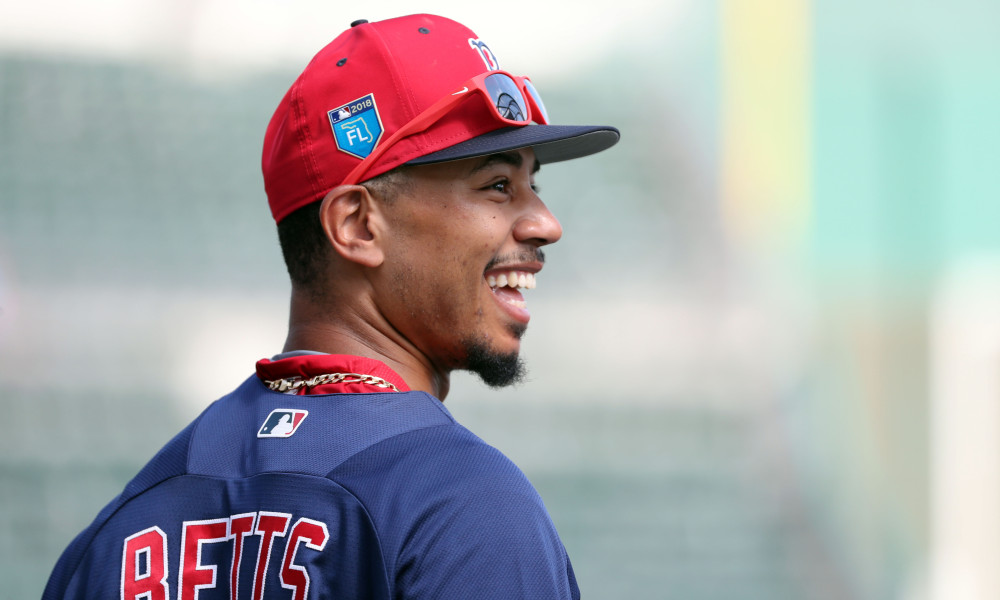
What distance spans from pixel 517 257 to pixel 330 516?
455mm

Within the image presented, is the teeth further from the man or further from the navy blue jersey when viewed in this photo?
the navy blue jersey

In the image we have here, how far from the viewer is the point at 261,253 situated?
3.72m

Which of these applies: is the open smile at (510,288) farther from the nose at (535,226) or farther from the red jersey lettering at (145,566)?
the red jersey lettering at (145,566)

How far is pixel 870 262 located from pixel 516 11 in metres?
1.85

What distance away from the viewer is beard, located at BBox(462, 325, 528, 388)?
117 cm

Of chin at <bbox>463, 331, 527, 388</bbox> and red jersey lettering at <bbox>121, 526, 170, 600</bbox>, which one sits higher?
chin at <bbox>463, 331, 527, 388</bbox>

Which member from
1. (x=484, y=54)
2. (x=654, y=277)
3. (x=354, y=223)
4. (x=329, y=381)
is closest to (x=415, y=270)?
(x=354, y=223)

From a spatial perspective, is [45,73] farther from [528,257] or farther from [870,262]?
[870,262]

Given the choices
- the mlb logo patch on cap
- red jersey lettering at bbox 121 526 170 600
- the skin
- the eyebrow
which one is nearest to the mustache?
the skin

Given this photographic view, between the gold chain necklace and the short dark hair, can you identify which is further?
the short dark hair

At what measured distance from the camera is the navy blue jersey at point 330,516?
0.82 m

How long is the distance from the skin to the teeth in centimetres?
1

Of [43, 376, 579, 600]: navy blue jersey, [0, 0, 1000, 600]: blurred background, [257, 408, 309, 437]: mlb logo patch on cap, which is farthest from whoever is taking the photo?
[0, 0, 1000, 600]: blurred background

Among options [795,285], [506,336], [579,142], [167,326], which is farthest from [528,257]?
[795,285]
